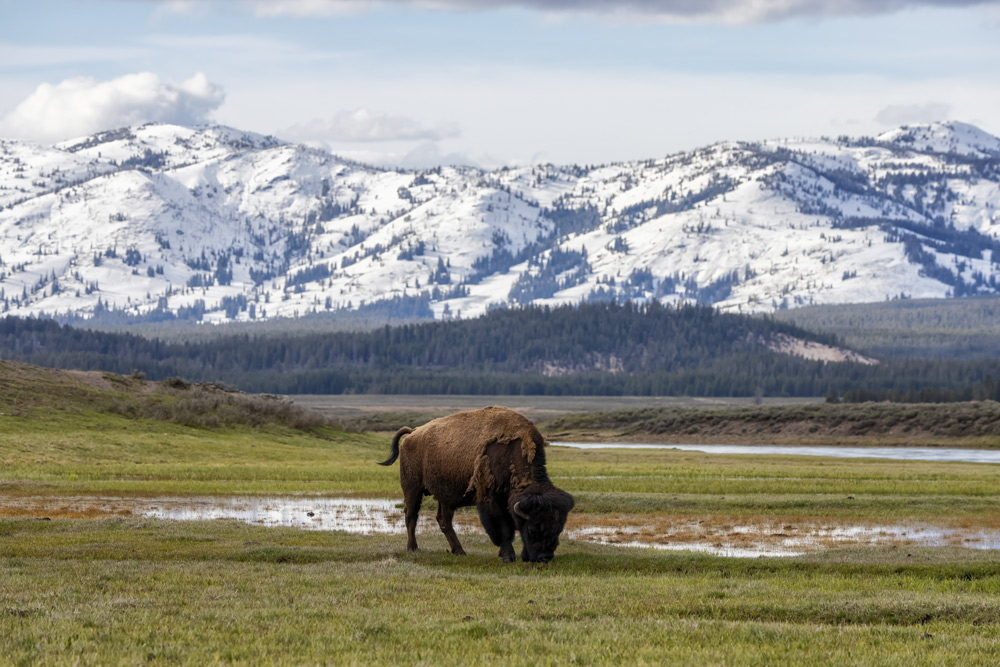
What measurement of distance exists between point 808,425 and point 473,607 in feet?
388

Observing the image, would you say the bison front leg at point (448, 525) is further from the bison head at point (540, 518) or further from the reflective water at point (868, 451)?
the reflective water at point (868, 451)

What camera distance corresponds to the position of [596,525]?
3578 centimetres

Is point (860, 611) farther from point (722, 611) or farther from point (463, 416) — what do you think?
point (463, 416)

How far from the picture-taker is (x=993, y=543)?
31062 mm

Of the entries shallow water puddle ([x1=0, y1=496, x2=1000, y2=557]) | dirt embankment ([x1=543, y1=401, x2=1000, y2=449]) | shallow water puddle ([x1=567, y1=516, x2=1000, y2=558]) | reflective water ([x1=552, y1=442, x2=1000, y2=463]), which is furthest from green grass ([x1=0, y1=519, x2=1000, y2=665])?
dirt embankment ([x1=543, y1=401, x2=1000, y2=449])

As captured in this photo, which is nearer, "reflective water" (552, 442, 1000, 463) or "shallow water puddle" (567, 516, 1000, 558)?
"shallow water puddle" (567, 516, 1000, 558)

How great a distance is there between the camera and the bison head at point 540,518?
2439 centimetres

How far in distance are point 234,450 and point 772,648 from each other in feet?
191

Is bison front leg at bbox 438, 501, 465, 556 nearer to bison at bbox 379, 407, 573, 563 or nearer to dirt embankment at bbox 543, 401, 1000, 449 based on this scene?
bison at bbox 379, 407, 573, 563

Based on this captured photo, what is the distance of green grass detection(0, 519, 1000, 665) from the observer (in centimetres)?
1516

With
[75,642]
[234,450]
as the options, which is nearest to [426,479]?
[75,642]

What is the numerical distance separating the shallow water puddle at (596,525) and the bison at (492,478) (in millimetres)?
3565

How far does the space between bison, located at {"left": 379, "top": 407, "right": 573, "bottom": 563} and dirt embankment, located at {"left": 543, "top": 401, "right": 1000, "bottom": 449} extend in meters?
99.8

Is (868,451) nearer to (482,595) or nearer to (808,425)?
(808,425)
